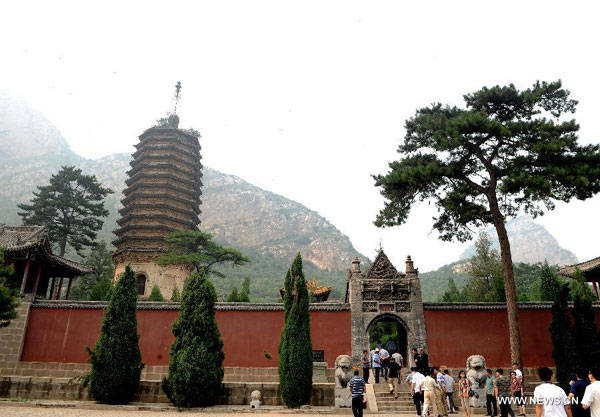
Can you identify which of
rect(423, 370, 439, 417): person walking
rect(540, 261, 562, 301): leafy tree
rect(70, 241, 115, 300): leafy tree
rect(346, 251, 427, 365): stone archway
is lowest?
rect(423, 370, 439, 417): person walking

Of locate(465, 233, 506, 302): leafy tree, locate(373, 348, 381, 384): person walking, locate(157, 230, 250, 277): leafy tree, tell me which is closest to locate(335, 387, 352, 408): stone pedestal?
locate(373, 348, 381, 384): person walking

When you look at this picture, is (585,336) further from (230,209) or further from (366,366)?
(230,209)

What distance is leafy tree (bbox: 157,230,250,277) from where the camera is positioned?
88.7 ft

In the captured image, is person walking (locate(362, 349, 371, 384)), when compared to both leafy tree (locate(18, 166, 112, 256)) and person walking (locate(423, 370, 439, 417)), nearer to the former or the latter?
person walking (locate(423, 370, 439, 417))

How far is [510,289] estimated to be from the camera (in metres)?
15.1

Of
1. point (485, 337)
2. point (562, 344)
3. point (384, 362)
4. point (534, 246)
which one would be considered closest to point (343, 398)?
point (384, 362)

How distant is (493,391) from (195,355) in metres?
8.03

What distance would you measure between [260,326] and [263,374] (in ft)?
5.95

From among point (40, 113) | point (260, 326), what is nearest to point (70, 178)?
point (260, 326)

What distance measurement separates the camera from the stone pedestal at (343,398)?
38.8ft

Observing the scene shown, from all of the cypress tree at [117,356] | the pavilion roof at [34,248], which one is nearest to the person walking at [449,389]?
the cypress tree at [117,356]

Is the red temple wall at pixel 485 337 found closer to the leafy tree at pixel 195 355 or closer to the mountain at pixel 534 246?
the leafy tree at pixel 195 355

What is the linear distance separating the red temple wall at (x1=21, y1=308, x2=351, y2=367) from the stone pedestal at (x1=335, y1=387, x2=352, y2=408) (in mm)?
4795

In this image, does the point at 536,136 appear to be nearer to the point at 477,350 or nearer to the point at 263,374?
the point at 477,350
